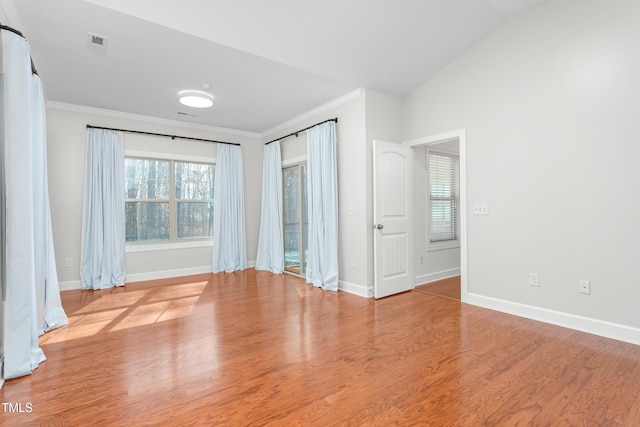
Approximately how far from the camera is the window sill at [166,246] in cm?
528

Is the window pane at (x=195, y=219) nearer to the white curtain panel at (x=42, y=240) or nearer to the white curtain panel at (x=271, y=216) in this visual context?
the white curtain panel at (x=271, y=216)

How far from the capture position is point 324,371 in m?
2.29

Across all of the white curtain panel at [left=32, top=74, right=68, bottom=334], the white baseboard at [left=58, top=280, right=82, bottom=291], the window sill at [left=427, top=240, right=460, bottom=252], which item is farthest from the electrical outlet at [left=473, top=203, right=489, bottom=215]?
the white baseboard at [left=58, top=280, right=82, bottom=291]

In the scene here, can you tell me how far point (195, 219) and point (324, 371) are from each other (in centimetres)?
451

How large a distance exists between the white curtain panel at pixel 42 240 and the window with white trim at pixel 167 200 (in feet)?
7.19

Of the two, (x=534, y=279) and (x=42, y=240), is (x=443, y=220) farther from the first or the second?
(x=42, y=240)

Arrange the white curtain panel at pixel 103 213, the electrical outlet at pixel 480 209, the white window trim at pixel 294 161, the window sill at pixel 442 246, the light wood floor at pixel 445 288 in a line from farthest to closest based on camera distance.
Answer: the white window trim at pixel 294 161, the window sill at pixel 442 246, the white curtain panel at pixel 103 213, the light wood floor at pixel 445 288, the electrical outlet at pixel 480 209

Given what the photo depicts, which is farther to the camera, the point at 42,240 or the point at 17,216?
the point at 42,240

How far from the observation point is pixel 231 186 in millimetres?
6094

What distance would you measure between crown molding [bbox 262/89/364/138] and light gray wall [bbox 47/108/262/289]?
2.53ft

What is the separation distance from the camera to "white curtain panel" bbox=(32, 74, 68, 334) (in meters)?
2.68

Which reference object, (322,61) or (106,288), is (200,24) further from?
(106,288)

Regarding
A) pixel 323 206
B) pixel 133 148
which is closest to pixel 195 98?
pixel 133 148

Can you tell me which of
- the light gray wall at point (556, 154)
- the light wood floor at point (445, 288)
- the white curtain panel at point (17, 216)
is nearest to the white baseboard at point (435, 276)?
the light wood floor at point (445, 288)
